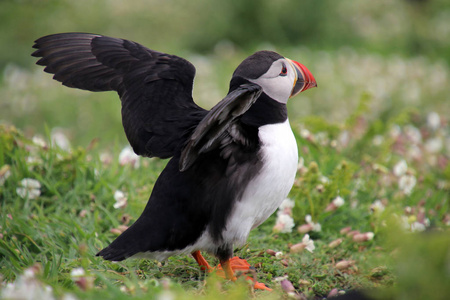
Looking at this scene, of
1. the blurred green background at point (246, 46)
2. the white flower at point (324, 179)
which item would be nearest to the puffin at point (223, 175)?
the white flower at point (324, 179)

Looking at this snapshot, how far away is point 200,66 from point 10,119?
3.02m

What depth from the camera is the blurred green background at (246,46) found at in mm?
7793

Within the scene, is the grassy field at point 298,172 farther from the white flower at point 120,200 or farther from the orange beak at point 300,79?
the orange beak at point 300,79

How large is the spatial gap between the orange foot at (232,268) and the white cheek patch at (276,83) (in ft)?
3.20

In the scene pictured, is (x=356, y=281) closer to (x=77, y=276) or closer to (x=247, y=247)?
(x=247, y=247)

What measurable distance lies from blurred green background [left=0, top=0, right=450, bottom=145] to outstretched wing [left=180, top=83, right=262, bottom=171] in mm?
3717

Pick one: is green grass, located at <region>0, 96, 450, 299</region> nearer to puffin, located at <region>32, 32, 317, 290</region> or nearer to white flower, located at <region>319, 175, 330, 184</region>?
white flower, located at <region>319, 175, 330, 184</region>

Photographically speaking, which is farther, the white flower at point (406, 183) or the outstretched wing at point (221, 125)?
the white flower at point (406, 183)

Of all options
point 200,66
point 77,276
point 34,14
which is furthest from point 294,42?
point 77,276

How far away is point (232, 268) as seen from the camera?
3.19 meters

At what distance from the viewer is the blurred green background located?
307 inches

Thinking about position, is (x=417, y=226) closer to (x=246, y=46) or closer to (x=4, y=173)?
(x=4, y=173)

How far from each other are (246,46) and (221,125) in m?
8.07

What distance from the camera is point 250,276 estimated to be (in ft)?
10.4
